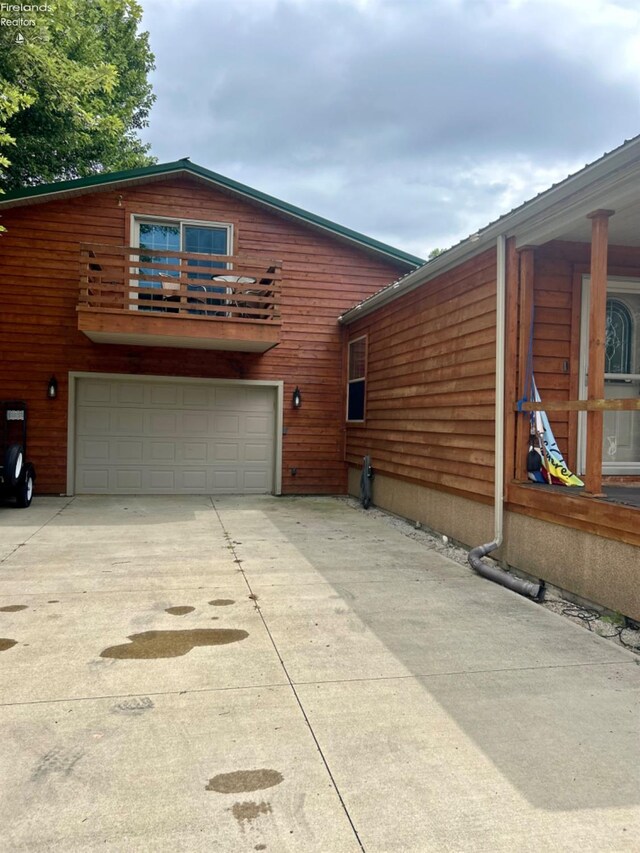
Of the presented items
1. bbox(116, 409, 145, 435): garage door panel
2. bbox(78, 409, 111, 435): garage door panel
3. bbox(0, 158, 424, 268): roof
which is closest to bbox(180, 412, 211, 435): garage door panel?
bbox(116, 409, 145, 435): garage door panel

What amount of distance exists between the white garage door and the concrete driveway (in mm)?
4814

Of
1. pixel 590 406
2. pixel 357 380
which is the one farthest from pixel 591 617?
pixel 357 380

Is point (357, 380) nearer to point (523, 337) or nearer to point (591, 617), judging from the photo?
point (523, 337)

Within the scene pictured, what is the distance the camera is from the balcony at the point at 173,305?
832 cm

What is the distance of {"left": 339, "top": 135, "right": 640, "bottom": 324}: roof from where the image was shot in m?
3.76

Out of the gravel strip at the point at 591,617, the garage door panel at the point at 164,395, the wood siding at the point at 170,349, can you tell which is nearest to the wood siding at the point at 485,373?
the gravel strip at the point at 591,617

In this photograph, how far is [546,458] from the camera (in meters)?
5.04

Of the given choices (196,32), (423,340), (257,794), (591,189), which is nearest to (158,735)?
(257,794)

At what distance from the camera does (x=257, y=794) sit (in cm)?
201

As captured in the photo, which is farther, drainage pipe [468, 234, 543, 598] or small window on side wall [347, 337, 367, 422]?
small window on side wall [347, 337, 367, 422]

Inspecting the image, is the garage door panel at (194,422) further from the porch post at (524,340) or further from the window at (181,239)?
the porch post at (524,340)

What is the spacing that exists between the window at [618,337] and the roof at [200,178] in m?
4.80

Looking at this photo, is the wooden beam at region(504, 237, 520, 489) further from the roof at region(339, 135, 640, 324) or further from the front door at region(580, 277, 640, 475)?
the front door at region(580, 277, 640, 475)

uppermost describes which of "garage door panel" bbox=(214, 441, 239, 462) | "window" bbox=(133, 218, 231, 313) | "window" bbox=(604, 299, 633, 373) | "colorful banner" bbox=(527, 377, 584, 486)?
"window" bbox=(133, 218, 231, 313)
